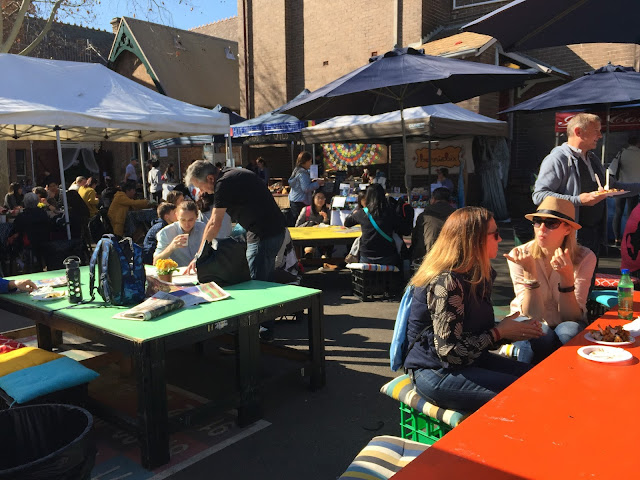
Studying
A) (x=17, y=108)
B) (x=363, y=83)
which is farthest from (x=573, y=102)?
(x=17, y=108)

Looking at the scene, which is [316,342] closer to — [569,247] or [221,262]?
[221,262]

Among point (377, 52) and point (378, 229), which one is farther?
point (377, 52)

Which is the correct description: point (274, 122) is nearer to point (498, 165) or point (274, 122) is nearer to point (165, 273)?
point (498, 165)

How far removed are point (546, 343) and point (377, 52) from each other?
1396 centimetres

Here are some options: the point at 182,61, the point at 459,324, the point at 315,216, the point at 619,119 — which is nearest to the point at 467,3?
the point at 619,119

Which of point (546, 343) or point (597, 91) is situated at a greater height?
point (597, 91)

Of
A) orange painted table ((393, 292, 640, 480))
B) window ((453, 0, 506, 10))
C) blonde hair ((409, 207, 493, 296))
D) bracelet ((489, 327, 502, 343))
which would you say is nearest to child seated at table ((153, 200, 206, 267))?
blonde hair ((409, 207, 493, 296))

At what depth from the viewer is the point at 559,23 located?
14.4 ft

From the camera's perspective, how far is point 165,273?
4254 millimetres

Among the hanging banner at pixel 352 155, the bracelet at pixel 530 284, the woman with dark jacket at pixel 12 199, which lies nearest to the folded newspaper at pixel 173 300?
the bracelet at pixel 530 284

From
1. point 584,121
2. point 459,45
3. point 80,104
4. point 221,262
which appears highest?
point 459,45

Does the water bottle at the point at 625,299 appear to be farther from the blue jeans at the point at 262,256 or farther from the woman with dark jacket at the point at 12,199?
the woman with dark jacket at the point at 12,199

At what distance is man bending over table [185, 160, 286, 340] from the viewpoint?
205 inches

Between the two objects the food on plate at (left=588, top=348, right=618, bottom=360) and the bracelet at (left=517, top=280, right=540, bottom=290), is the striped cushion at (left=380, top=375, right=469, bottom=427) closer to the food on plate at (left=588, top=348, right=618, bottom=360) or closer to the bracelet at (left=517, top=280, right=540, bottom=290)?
the food on plate at (left=588, top=348, right=618, bottom=360)
